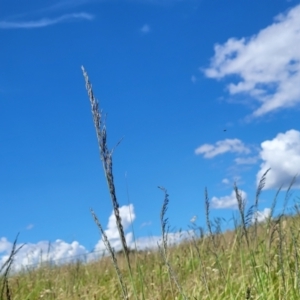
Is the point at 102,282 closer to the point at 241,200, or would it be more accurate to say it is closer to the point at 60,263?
the point at 60,263

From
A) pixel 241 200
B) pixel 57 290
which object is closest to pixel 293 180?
pixel 241 200

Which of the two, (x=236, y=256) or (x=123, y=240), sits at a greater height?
(x=236, y=256)

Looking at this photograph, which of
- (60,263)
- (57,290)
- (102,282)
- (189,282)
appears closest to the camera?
(189,282)

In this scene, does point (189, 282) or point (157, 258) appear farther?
point (157, 258)

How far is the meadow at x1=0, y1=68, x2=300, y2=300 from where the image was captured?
1997 mm

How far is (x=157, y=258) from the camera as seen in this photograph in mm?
7422

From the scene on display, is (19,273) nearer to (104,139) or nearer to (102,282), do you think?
(102,282)

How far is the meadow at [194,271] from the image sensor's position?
78.6 inches

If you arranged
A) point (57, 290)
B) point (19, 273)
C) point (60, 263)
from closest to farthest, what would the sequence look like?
point (57, 290)
point (19, 273)
point (60, 263)

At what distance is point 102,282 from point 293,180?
3.82m

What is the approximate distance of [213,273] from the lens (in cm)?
535

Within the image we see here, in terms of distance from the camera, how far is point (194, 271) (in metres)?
5.52

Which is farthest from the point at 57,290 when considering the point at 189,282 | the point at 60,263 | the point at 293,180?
the point at 293,180

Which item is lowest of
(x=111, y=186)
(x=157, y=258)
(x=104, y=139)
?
(x=111, y=186)
